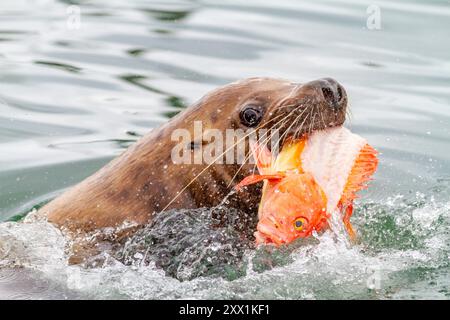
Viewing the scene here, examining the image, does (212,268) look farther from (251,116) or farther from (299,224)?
(251,116)

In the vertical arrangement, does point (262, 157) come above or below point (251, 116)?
below

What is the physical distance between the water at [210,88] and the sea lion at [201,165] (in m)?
0.23

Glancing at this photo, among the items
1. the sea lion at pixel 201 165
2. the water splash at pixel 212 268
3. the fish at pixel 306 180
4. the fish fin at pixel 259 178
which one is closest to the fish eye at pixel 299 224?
the fish at pixel 306 180

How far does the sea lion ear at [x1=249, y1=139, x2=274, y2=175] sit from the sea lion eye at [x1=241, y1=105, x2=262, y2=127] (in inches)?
4.0

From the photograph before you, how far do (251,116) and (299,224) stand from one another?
672mm

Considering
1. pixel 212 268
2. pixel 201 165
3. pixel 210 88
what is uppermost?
pixel 201 165

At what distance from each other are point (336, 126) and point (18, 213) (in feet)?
9.20

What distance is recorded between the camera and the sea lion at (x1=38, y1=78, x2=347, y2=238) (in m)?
5.55

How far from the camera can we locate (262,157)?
555 cm

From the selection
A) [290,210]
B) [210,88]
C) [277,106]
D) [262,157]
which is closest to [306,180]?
[290,210]

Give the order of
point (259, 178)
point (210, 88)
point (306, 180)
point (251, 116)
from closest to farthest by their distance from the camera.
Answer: point (259, 178) → point (306, 180) → point (251, 116) → point (210, 88)

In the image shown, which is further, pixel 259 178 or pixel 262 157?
pixel 262 157

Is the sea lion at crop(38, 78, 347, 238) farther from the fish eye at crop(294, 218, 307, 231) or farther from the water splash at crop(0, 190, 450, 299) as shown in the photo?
the fish eye at crop(294, 218, 307, 231)

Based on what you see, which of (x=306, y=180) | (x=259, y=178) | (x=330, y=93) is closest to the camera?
(x=259, y=178)
